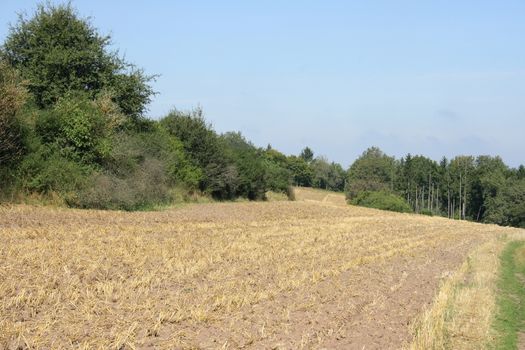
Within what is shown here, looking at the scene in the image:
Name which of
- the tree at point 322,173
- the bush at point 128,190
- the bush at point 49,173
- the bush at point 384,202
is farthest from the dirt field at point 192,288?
the tree at point 322,173

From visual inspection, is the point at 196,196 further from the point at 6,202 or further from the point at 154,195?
the point at 6,202

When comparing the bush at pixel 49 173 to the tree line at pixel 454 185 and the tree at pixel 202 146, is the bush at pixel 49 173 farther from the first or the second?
the tree line at pixel 454 185

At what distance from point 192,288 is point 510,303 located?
911 centimetres

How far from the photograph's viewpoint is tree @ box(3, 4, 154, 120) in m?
29.9

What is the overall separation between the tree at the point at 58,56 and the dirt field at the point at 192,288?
11.3 metres

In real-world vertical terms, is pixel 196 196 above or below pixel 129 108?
below

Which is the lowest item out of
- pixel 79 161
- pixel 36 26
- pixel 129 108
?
pixel 79 161

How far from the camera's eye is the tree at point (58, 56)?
2992cm

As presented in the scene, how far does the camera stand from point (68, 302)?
8898 millimetres

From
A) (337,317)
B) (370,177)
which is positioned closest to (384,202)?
(370,177)

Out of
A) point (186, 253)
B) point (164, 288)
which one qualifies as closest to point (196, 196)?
point (186, 253)

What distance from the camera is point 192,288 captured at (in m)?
11.0

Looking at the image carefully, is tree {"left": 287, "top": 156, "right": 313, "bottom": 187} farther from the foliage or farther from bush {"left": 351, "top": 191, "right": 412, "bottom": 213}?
the foliage

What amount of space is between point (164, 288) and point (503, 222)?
373 ft
